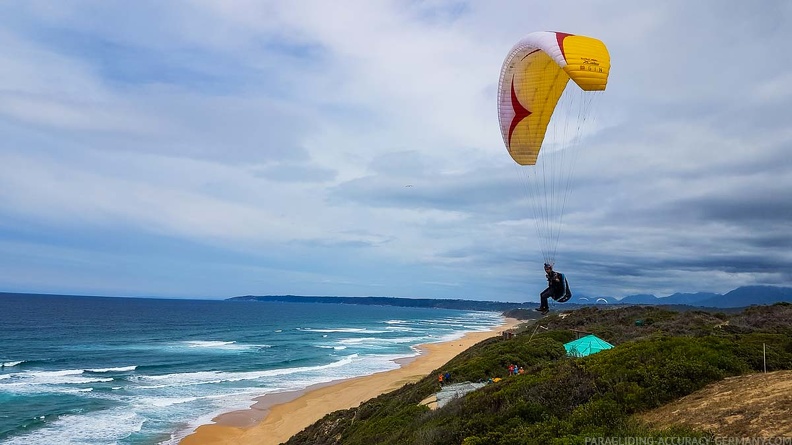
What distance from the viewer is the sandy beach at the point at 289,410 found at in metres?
22.6

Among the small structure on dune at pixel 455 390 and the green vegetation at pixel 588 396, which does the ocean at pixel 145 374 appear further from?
the green vegetation at pixel 588 396

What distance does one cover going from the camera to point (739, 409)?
6891mm

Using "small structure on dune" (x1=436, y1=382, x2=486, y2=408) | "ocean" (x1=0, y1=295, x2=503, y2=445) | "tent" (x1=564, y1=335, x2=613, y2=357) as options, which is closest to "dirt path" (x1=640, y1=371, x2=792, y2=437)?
"small structure on dune" (x1=436, y1=382, x2=486, y2=408)

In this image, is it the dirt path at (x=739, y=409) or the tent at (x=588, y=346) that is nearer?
the dirt path at (x=739, y=409)

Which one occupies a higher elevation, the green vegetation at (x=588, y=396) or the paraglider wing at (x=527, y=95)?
the paraglider wing at (x=527, y=95)

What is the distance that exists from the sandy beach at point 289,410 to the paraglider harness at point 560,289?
15728mm

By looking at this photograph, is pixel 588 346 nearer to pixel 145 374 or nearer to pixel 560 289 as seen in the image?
pixel 560 289

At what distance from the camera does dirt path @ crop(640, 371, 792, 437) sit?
612 centimetres

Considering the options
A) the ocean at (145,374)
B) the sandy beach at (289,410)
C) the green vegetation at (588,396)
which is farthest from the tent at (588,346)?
the ocean at (145,374)

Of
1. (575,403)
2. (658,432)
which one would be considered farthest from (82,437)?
(658,432)

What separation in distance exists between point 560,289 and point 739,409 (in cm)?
513

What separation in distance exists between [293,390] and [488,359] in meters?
18.7

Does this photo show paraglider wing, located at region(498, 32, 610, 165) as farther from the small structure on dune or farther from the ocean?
the ocean

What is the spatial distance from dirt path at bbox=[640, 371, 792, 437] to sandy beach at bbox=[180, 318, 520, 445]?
18512 mm
